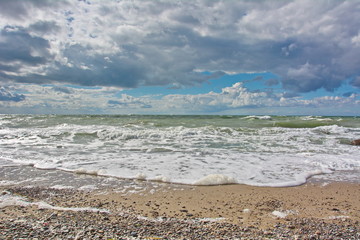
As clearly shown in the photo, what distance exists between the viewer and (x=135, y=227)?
127 inches

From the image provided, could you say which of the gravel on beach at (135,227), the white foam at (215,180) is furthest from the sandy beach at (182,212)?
the white foam at (215,180)

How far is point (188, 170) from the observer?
22.4 ft

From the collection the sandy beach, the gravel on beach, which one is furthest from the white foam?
the gravel on beach

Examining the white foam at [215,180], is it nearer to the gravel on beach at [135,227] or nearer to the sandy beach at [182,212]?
the sandy beach at [182,212]

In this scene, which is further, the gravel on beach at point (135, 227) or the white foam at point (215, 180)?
the white foam at point (215, 180)

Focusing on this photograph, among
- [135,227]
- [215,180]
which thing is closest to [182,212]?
[135,227]

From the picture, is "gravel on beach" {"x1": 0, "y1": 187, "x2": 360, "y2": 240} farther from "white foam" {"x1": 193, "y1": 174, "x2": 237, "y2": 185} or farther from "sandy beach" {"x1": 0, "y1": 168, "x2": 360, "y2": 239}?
"white foam" {"x1": 193, "y1": 174, "x2": 237, "y2": 185}

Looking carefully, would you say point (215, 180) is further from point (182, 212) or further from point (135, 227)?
point (135, 227)

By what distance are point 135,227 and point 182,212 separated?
1.00 meters

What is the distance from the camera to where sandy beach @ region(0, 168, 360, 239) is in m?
3.05

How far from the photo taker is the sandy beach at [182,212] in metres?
3.05

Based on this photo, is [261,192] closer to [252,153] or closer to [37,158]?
[252,153]

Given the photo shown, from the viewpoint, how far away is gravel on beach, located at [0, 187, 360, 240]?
2953 mm

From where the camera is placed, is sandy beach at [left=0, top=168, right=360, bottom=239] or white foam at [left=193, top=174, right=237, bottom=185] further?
white foam at [left=193, top=174, right=237, bottom=185]
